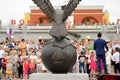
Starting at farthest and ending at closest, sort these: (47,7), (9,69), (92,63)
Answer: (9,69) → (92,63) → (47,7)

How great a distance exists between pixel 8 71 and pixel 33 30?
1582 inches

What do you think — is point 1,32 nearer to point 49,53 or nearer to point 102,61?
point 102,61

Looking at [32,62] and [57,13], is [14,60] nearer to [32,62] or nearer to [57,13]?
[32,62]

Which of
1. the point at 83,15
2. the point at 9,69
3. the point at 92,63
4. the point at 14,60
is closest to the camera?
the point at 92,63

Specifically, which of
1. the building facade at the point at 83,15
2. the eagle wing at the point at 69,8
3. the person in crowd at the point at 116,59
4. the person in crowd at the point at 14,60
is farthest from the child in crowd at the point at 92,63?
the building facade at the point at 83,15

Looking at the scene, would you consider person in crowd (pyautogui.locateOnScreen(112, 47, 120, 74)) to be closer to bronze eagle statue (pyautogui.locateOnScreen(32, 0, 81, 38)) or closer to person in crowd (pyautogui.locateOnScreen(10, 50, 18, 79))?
person in crowd (pyautogui.locateOnScreen(10, 50, 18, 79))

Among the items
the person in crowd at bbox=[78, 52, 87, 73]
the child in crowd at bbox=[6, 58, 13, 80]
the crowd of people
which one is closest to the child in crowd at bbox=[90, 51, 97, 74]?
the crowd of people

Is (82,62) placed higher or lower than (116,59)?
lower

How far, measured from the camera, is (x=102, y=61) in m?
18.3

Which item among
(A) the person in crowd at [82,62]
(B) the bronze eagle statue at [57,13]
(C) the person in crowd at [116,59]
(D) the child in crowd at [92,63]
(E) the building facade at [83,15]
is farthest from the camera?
(E) the building facade at [83,15]

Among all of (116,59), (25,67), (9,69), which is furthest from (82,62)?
(9,69)

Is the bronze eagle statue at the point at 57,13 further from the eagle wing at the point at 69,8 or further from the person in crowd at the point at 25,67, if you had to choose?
the person in crowd at the point at 25,67

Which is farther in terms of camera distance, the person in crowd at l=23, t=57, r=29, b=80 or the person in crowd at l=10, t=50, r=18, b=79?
the person in crowd at l=10, t=50, r=18, b=79

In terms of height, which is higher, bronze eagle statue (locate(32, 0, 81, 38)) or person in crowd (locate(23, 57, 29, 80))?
bronze eagle statue (locate(32, 0, 81, 38))
